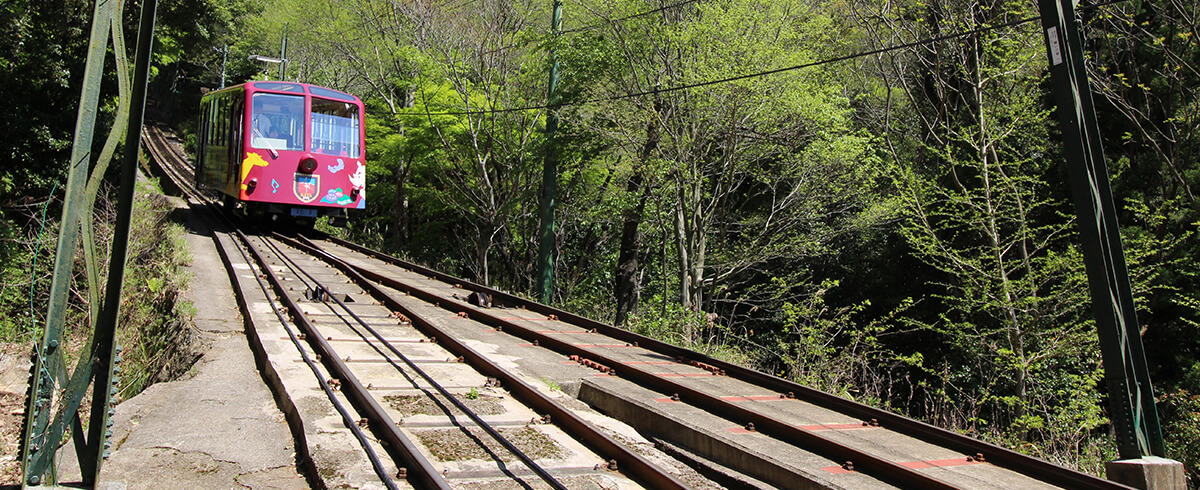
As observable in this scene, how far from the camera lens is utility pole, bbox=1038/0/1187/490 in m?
5.58

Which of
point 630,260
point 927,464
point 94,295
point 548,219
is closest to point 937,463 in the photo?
point 927,464

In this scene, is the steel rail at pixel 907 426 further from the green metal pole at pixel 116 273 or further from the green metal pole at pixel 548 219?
the green metal pole at pixel 548 219

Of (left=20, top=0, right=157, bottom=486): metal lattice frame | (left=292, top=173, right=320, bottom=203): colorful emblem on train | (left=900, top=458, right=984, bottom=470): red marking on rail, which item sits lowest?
(left=900, top=458, right=984, bottom=470): red marking on rail

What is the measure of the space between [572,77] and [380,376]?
11758 mm

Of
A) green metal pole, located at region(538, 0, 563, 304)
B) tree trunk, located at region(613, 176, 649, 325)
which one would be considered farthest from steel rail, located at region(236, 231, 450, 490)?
tree trunk, located at region(613, 176, 649, 325)

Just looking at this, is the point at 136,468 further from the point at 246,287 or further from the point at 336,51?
the point at 336,51

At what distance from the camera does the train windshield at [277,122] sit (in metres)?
16.8

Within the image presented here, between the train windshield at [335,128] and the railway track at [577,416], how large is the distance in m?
7.48

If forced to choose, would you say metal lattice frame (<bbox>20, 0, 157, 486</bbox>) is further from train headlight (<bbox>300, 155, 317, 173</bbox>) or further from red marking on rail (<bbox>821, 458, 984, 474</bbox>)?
train headlight (<bbox>300, 155, 317, 173</bbox>)

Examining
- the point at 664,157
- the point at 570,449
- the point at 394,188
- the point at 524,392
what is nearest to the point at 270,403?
the point at 524,392

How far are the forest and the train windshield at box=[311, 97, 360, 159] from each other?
3128 mm

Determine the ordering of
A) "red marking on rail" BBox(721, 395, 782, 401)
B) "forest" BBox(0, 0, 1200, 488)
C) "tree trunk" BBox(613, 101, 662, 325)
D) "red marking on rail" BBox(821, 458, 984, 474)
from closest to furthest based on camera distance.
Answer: "red marking on rail" BBox(821, 458, 984, 474) < "red marking on rail" BBox(721, 395, 782, 401) < "forest" BBox(0, 0, 1200, 488) < "tree trunk" BBox(613, 101, 662, 325)

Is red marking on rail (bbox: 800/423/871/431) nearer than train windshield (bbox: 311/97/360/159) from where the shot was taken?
Yes

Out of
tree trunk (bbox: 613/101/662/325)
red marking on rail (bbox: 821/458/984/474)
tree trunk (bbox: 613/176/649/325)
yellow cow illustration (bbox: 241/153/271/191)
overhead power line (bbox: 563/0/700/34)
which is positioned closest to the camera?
red marking on rail (bbox: 821/458/984/474)
